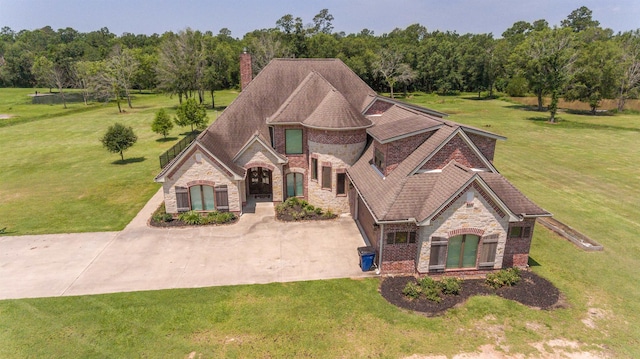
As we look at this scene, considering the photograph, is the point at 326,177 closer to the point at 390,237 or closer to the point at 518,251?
the point at 390,237

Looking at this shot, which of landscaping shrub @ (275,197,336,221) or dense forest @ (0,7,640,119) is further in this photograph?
dense forest @ (0,7,640,119)

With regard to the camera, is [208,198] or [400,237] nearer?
[400,237]

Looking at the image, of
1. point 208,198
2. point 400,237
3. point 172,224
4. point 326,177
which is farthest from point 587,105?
point 172,224

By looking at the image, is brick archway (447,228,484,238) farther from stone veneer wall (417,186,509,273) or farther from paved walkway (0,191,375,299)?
paved walkway (0,191,375,299)

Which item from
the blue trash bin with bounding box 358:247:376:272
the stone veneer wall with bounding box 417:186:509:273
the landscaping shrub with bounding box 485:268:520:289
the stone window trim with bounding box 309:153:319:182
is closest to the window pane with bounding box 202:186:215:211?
the stone window trim with bounding box 309:153:319:182

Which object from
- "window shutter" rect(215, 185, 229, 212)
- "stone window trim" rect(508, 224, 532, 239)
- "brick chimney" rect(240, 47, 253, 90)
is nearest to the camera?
"stone window trim" rect(508, 224, 532, 239)
